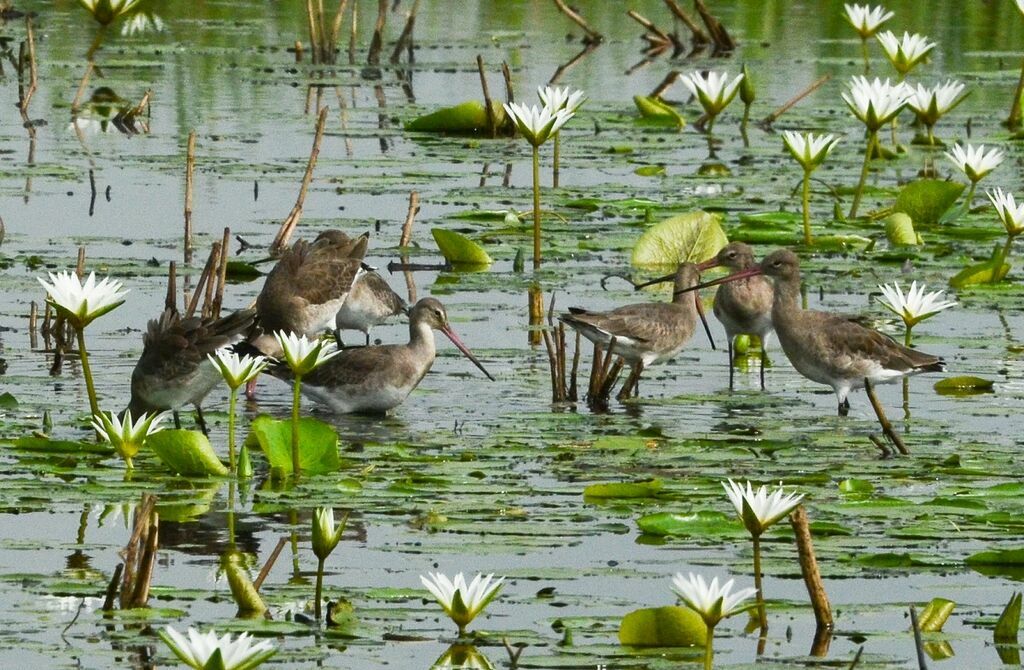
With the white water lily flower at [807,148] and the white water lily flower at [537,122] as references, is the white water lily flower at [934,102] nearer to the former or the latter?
the white water lily flower at [807,148]

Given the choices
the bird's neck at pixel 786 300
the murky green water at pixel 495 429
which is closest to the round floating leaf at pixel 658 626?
the murky green water at pixel 495 429

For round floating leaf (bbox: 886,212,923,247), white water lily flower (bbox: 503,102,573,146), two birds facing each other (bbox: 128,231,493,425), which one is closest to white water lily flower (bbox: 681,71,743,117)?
round floating leaf (bbox: 886,212,923,247)

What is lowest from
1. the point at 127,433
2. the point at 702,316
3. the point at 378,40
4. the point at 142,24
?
the point at 127,433

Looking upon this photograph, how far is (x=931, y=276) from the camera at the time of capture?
12.3 m

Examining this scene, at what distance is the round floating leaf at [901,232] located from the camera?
1307 centimetres

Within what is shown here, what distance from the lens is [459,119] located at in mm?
17547

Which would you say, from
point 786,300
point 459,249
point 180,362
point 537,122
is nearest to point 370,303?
point 459,249

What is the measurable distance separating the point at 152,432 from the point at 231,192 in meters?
8.20

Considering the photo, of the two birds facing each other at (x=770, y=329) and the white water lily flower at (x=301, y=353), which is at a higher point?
the white water lily flower at (x=301, y=353)

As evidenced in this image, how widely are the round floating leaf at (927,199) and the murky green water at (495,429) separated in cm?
28

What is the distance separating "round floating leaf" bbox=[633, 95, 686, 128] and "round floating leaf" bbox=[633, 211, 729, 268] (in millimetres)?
6080

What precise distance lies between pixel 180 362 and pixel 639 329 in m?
2.51

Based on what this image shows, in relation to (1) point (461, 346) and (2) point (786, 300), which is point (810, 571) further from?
(2) point (786, 300)

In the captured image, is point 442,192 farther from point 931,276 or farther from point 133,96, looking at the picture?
point 133,96
